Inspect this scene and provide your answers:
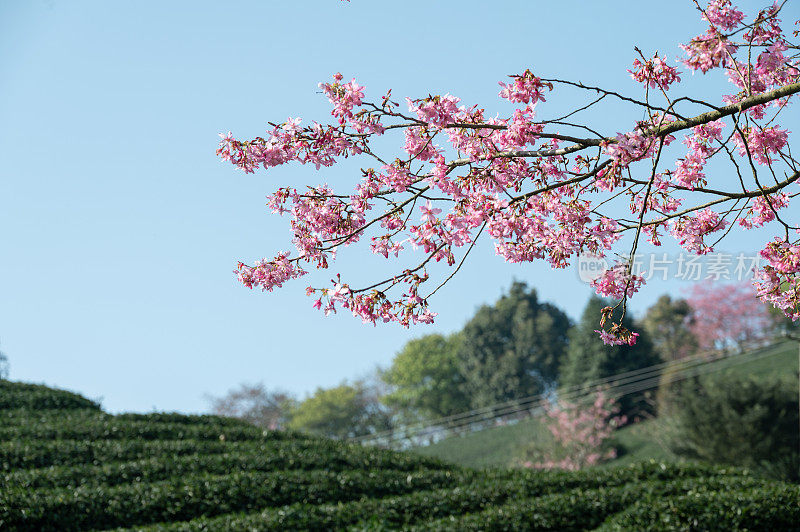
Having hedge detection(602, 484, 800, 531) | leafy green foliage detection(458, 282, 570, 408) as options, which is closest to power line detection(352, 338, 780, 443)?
leafy green foliage detection(458, 282, 570, 408)

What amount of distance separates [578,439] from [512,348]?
13006 millimetres

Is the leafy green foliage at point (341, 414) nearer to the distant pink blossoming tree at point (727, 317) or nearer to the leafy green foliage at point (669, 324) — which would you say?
the leafy green foliage at point (669, 324)

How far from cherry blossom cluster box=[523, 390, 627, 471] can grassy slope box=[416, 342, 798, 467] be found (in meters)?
0.58

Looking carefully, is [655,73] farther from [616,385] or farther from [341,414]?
[341,414]

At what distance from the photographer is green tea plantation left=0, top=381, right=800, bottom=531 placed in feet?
25.8

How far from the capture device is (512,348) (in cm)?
3362

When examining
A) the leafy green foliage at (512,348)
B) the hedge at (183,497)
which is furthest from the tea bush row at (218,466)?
the leafy green foliage at (512,348)

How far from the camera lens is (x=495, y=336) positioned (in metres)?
33.9

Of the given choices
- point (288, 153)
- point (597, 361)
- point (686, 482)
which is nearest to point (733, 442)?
point (686, 482)

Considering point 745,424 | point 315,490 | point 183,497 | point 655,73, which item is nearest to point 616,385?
point 745,424

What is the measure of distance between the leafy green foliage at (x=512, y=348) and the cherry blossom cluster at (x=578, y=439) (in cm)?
1001

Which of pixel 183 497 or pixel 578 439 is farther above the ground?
pixel 183 497

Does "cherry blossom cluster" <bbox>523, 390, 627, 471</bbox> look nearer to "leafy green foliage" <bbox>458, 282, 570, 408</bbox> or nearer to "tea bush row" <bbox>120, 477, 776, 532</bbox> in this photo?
"leafy green foliage" <bbox>458, 282, 570, 408</bbox>

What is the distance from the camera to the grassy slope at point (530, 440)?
67.9ft
